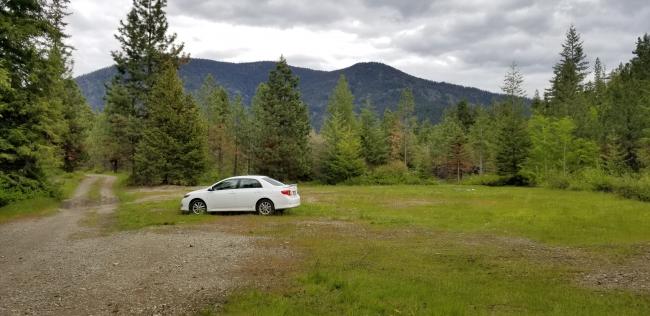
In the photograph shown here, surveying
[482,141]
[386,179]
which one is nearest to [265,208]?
[386,179]

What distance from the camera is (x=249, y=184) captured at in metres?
20.9

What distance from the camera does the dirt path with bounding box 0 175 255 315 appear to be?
771 centimetres

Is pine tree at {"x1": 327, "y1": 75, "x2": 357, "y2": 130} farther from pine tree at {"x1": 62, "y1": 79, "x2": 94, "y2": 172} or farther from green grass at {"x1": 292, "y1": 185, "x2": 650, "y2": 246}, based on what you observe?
green grass at {"x1": 292, "y1": 185, "x2": 650, "y2": 246}

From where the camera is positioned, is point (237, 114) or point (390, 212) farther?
point (237, 114)

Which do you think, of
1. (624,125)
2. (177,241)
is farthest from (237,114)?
(177,241)

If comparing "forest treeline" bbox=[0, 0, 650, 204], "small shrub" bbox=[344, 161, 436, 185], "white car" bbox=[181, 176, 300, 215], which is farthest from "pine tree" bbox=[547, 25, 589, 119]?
"white car" bbox=[181, 176, 300, 215]

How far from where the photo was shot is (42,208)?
2459 cm

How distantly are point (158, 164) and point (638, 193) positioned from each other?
1374 inches

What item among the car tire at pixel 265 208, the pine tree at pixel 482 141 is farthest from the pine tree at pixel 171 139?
the pine tree at pixel 482 141

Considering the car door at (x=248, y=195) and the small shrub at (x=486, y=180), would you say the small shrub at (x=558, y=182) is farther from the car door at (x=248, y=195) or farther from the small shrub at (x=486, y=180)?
the car door at (x=248, y=195)

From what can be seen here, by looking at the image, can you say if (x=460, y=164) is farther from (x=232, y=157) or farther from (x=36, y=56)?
(x=36, y=56)

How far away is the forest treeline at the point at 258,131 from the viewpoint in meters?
23.6

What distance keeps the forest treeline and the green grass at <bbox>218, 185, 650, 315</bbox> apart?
389 inches

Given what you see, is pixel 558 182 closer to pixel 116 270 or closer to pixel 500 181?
pixel 500 181
